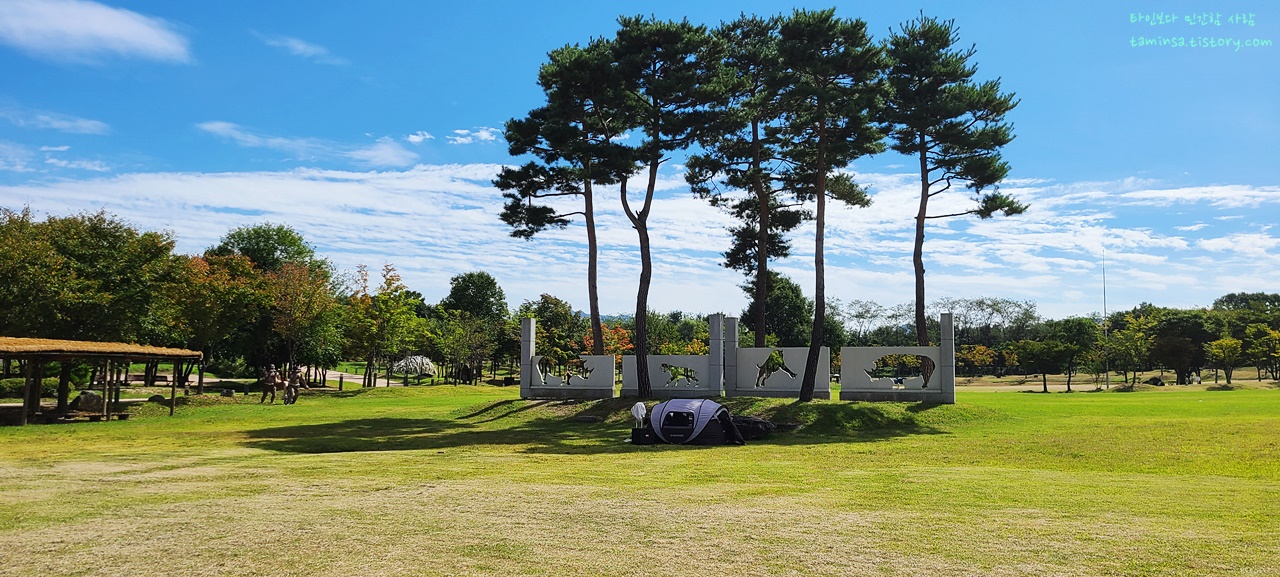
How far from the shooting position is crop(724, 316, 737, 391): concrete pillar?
30378mm

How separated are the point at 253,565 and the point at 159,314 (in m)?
33.5

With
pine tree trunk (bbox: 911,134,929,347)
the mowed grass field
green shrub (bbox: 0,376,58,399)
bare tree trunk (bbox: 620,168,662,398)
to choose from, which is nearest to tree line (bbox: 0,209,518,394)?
green shrub (bbox: 0,376,58,399)

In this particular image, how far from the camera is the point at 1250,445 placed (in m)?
16.9

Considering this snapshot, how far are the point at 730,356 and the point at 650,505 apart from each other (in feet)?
68.0

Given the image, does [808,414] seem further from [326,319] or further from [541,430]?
[326,319]

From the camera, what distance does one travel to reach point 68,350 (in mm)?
23609

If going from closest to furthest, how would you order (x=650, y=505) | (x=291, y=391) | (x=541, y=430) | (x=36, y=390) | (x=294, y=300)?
(x=650, y=505) → (x=541, y=430) → (x=36, y=390) → (x=291, y=391) → (x=294, y=300)

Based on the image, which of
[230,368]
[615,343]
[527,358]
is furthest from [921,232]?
[230,368]

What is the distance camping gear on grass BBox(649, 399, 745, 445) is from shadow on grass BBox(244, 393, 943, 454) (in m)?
0.54

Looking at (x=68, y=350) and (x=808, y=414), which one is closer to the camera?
(x=68, y=350)

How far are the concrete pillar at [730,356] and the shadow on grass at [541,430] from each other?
12.4 feet

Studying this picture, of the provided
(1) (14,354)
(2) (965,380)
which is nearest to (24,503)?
(1) (14,354)

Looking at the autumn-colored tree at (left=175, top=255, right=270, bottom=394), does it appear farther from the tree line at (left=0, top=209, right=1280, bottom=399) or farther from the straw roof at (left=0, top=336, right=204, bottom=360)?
the straw roof at (left=0, top=336, right=204, bottom=360)

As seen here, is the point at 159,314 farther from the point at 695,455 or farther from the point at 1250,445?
the point at 1250,445
